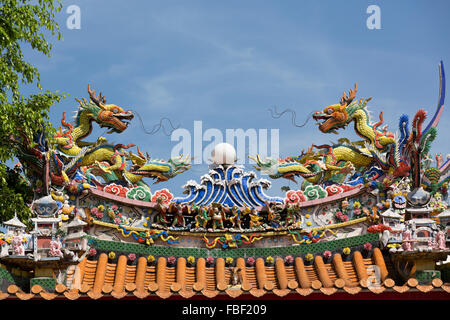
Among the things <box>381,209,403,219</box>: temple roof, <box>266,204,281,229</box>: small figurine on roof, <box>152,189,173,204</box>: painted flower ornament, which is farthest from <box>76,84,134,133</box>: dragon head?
<box>381,209,403,219</box>: temple roof

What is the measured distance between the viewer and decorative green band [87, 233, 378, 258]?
481 inches

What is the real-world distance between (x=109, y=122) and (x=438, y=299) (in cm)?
673

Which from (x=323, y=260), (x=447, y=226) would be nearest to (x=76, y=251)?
(x=323, y=260)

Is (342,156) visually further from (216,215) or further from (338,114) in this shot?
(216,215)

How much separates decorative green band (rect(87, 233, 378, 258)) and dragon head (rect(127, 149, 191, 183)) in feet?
4.89

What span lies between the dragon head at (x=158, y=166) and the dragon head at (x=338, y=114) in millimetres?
2558

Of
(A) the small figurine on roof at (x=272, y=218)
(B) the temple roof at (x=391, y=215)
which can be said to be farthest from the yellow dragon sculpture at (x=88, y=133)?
(B) the temple roof at (x=391, y=215)

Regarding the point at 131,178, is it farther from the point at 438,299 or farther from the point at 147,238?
the point at 438,299

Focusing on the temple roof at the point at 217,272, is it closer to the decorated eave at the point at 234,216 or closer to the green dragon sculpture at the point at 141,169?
the decorated eave at the point at 234,216

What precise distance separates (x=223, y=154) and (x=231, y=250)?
1.72 metres

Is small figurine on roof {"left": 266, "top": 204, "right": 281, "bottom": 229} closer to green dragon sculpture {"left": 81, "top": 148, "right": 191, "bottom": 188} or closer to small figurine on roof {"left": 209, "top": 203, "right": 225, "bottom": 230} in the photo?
small figurine on roof {"left": 209, "top": 203, "right": 225, "bottom": 230}

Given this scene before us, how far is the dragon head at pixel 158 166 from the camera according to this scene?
A: 13320 millimetres

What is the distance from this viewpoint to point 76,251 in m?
11.4

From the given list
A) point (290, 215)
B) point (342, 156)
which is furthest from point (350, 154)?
point (290, 215)
